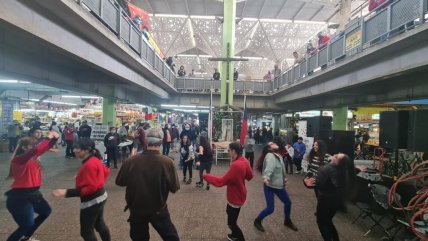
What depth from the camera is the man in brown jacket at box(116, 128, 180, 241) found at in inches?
115

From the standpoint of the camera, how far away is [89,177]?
3371mm

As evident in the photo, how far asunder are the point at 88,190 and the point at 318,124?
992 cm

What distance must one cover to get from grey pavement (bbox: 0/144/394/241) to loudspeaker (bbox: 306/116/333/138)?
3.43 meters

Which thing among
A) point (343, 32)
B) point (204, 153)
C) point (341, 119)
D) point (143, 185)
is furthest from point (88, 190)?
point (341, 119)

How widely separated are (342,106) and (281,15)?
63.8 feet

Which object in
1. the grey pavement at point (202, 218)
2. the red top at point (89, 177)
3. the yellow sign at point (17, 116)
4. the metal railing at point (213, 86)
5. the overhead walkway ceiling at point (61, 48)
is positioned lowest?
the grey pavement at point (202, 218)

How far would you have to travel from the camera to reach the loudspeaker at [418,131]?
6531mm

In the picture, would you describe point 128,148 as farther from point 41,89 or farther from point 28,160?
point 28,160

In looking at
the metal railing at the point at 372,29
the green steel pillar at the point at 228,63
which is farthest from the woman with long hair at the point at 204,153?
the green steel pillar at the point at 228,63

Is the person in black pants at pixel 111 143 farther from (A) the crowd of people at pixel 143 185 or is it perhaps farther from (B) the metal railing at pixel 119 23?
(A) the crowd of people at pixel 143 185

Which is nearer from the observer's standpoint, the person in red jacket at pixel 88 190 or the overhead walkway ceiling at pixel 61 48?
the person in red jacket at pixel 88 190

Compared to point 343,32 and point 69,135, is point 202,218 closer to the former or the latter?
point 343,32

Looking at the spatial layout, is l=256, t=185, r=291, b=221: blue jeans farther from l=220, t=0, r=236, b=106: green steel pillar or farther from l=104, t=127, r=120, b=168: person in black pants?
l=220, t=0, r=236, b=106: green steel pillar

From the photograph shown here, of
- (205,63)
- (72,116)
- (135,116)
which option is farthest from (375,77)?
(205,63)
